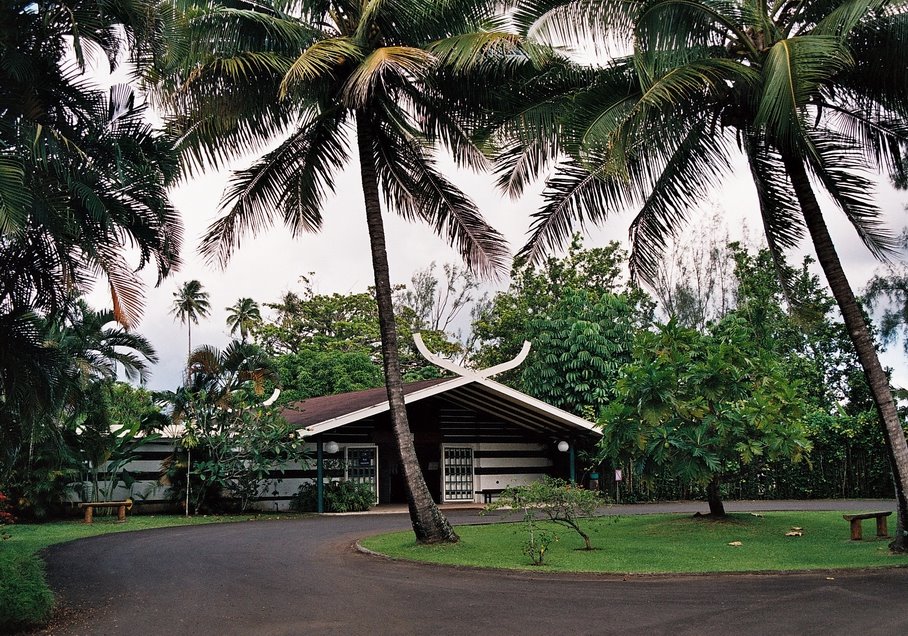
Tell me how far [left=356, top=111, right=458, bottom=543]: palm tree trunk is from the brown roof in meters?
9.16

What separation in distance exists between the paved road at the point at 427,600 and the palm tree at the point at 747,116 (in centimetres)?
386

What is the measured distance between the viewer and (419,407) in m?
26.9

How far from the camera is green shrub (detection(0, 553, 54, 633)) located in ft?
25.6

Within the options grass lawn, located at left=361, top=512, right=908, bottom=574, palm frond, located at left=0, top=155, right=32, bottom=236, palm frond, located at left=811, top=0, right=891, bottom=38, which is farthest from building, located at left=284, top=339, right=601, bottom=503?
palm frond, located at left=0, top=155, right=32, bottom=236

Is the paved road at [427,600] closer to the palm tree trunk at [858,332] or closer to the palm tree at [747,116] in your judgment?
the palm tree trunk at [858,332]

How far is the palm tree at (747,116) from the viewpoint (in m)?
10.6

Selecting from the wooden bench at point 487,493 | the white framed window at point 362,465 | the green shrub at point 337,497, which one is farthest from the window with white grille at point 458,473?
the green shrub at point 337,497

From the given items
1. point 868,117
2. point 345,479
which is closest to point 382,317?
point 868,117

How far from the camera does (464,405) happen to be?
89.8 ft

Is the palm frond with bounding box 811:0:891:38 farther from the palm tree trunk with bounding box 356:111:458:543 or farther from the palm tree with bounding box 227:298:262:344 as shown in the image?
the palm tree with bounding box 227:298:262:344

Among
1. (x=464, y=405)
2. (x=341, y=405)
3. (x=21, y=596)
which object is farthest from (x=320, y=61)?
(x=464, y=405)

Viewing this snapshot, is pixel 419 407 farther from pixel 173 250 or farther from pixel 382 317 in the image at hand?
pixel 173 250

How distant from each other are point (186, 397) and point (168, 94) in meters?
10.8

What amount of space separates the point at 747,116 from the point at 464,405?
53.7 ft
